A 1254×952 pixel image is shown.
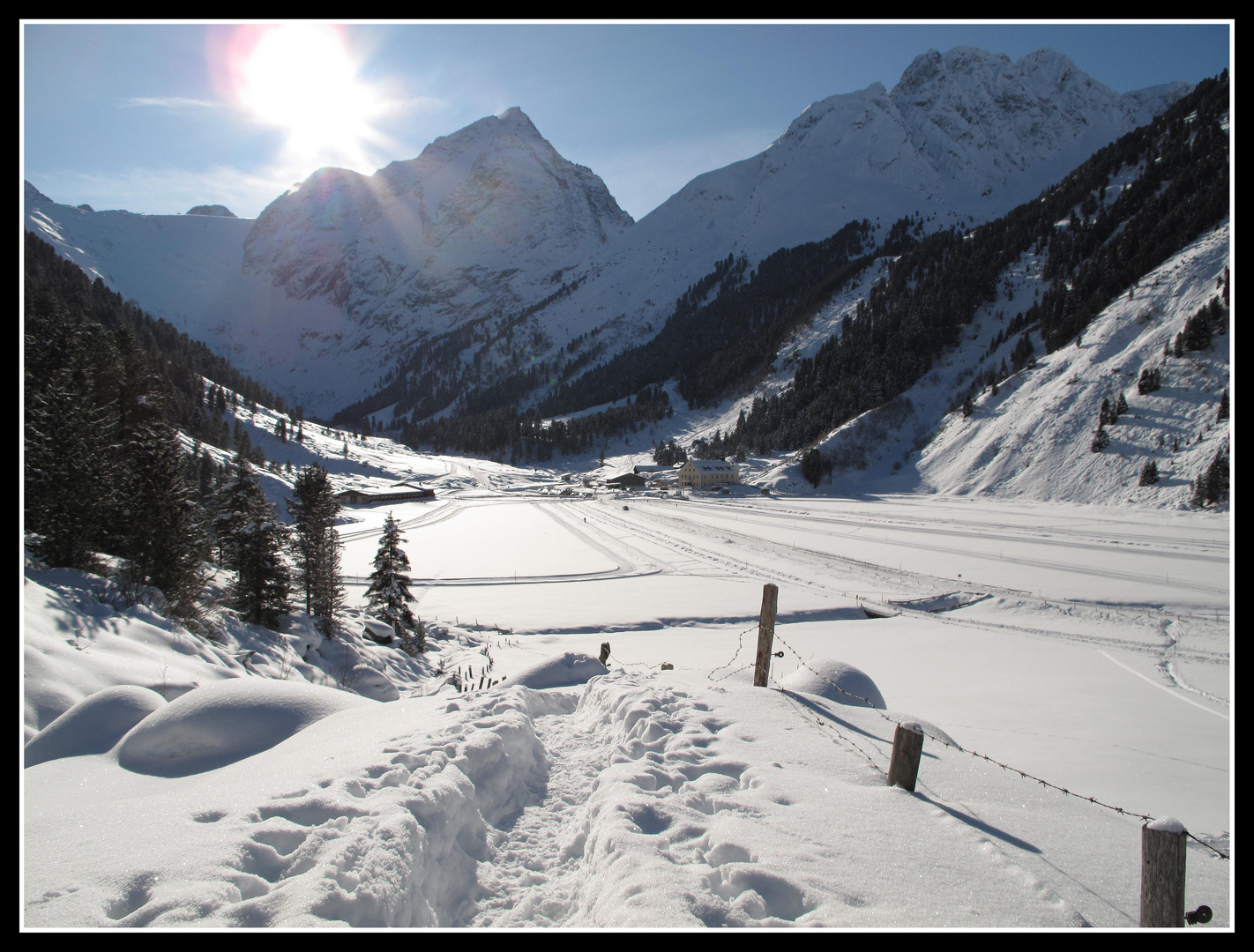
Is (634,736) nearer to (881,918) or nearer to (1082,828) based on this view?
(881,918)

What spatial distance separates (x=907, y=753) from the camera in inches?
218

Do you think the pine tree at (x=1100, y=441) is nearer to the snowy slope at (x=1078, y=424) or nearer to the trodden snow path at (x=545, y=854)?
the snowy slope at (x=1078, y=424)

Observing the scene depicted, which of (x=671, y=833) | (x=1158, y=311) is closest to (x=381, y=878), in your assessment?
(x=671, y=833)

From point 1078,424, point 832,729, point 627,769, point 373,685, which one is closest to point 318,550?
point 373,685

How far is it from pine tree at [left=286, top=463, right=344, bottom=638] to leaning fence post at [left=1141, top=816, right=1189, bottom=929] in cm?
1842

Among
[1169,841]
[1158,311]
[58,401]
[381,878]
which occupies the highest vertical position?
[1158,311]

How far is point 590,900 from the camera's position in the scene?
412 cm

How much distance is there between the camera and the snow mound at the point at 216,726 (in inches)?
221

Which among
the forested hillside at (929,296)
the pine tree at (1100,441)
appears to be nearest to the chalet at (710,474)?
the forested hillside at (929,296)

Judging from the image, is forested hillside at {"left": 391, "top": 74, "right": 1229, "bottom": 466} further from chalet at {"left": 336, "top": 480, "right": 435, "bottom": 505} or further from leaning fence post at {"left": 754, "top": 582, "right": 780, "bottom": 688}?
leaning fence post at {"left": 754, "top": 582, "right": 780, "bottom": 688}

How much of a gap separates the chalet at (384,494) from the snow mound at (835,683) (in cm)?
7696

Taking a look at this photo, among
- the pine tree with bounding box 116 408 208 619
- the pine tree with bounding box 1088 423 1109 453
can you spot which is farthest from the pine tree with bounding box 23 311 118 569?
the pine tree with bounding box 1088 423 1109 453

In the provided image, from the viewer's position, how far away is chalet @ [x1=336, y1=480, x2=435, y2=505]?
77.7m

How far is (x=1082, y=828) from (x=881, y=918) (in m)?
3.20
